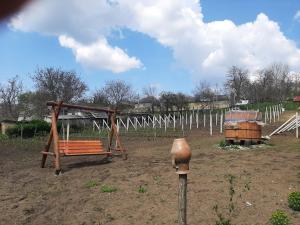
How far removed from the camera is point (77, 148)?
12539 millimetres

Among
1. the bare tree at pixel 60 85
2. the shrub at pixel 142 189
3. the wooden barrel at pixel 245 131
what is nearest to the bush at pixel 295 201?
the shrub at pixel 142 189

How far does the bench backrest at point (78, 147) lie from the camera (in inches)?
480

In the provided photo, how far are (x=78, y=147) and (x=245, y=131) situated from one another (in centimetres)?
564

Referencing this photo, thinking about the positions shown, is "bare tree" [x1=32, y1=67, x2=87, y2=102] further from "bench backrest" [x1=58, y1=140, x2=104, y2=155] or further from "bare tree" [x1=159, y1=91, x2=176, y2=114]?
"bench backrest" [x1=58, y1=140, x2=104, y2=155]

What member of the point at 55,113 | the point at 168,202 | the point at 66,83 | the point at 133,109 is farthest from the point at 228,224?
the point at 133,109

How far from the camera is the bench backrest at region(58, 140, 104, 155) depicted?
12.2 m

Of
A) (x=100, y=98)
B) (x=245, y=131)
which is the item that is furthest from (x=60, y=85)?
(x=245, y=131)

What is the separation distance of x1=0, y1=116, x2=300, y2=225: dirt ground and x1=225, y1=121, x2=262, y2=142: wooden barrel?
2.67 m

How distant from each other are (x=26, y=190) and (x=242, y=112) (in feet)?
27.3

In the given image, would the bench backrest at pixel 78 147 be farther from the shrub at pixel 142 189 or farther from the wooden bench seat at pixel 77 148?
the shrub at pixel 142 189

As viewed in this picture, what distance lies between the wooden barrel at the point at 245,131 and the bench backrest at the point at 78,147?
463 centimetres

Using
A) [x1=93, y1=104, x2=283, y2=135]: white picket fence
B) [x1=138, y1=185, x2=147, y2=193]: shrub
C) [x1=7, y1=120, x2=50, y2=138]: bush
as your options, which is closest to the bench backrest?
[x1=138, y1=185, x2=147, y2=193]: shrub

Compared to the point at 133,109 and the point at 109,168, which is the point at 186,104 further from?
the point at 109,168

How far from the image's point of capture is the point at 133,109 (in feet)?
231
